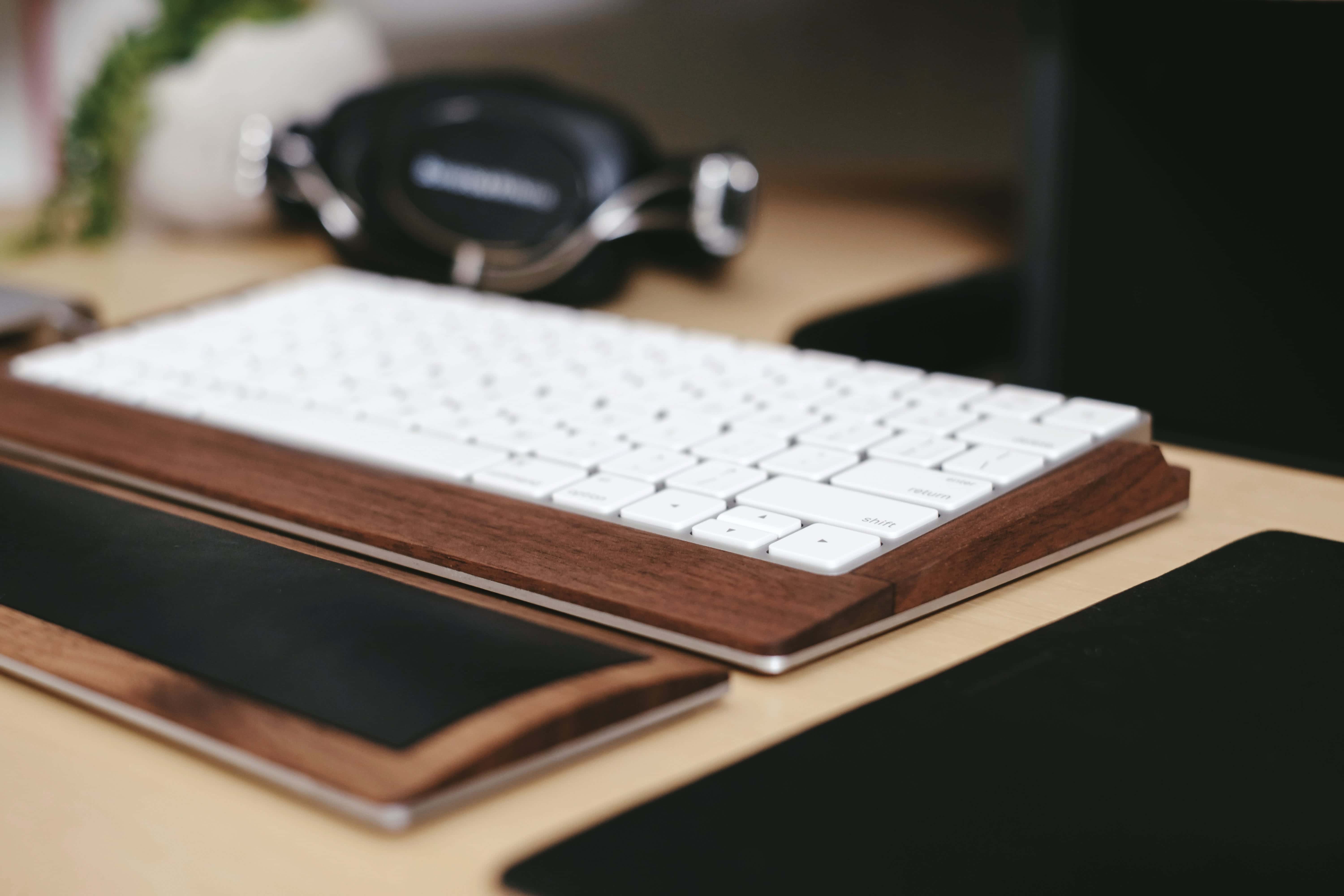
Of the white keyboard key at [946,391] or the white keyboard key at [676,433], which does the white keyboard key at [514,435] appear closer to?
the white keyboard key at [676,433]

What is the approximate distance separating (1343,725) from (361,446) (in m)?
0.31

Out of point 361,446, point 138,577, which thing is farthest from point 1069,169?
point 138,577

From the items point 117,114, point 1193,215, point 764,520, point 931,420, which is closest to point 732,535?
point 764,520

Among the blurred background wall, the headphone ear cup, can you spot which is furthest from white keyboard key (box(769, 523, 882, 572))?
the blurred background wall

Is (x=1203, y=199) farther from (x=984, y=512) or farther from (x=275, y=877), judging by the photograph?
(x=275, y=877)

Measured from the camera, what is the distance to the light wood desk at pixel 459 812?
0.25m

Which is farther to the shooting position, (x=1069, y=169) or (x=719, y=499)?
(x=1069, y=169)

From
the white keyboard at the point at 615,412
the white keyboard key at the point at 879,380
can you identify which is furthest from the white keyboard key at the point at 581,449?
the white keyboard key at the point at 879,380

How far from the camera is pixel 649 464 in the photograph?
1.37 feet

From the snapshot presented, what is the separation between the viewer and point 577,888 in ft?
0.76

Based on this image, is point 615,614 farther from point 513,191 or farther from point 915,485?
point 513,191

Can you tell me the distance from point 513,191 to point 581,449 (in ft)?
1.29

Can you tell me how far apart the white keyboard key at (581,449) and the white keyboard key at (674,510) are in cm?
4

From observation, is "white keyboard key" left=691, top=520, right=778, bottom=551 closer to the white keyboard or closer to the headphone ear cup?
the white keyboard
